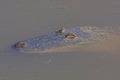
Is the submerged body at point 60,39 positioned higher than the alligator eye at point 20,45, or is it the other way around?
the submerged body at point 60,39

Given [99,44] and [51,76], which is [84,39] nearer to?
[99,44]

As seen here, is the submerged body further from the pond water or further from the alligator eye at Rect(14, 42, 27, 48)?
the pond water

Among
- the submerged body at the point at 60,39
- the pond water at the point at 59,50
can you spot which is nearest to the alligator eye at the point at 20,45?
the submerged body at the point at 60,39

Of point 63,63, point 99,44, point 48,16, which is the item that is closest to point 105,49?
point 99,44

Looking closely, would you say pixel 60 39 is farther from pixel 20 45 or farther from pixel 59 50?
pixel 20 45

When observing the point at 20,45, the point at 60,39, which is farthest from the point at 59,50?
the point at 20,45

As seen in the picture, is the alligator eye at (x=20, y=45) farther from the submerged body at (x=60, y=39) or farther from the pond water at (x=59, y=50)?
the pond water at (x=59, y=50)
